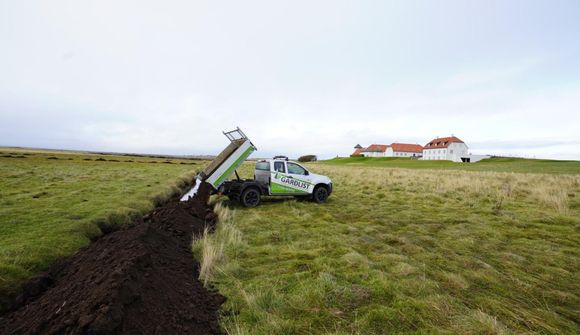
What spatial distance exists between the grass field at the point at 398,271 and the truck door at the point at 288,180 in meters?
1.99

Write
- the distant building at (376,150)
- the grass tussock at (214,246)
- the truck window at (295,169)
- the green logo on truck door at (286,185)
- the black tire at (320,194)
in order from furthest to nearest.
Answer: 1. the distant building at (376,150)
2. the black tire at (320,194)
3. the truck window at (295,169)
4. the green logo on truck door at (286,185)
5. the grass tussock at (214,246)

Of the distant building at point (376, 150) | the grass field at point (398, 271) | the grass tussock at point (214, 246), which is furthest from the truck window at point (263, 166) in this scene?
the distant building at point (376, 150)

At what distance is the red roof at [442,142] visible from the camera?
277 ft

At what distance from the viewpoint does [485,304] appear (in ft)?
13.4

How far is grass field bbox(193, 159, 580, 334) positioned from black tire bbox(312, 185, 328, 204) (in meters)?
2.52

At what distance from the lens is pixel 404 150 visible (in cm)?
10931

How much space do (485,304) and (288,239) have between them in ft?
14.2

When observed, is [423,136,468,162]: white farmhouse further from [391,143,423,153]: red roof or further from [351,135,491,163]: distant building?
[391,143,423,153]: red roof

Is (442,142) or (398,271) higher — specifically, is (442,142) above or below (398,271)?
above

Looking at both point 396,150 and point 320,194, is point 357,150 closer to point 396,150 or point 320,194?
point 396,150

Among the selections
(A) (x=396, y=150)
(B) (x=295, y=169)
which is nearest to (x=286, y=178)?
(B) (x=295, y=169)

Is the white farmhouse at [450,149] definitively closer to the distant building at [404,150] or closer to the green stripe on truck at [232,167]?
the distant building at [404,150]

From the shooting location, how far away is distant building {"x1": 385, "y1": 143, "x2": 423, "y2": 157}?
109062 mm

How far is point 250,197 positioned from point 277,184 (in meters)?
1.28
